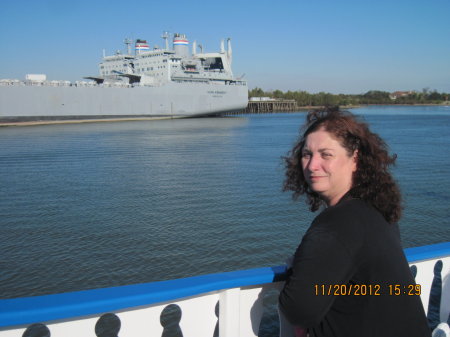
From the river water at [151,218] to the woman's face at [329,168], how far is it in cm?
38

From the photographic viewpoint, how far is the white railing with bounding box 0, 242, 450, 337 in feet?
4.23

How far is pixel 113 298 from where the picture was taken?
135 cm

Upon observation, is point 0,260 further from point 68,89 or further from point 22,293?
point 68,89

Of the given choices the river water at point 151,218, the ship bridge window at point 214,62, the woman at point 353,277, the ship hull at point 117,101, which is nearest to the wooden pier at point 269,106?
the ship bridge window at point 214,62

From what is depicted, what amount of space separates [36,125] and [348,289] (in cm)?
4206

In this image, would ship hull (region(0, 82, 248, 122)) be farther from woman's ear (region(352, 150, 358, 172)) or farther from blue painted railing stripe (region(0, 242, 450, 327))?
woman's ear (region(352, 150, 358, 172))

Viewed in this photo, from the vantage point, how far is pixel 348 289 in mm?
1281

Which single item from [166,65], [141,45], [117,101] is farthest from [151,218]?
[141,45]

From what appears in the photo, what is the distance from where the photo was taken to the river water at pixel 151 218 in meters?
6.00

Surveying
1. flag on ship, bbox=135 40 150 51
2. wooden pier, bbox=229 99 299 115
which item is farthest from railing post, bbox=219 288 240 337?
wooden pier, bbox=229 99 299 115

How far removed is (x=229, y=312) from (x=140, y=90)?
43057 millimetres

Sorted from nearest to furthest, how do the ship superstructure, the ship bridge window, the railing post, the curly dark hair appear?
the curly dark hair < the railing post < the ship superstructure < the ship bridge window

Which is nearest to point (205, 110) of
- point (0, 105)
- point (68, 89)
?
point (68, 89)

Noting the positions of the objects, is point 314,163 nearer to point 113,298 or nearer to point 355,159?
point 355,159
